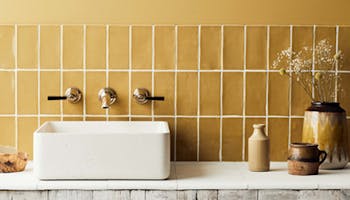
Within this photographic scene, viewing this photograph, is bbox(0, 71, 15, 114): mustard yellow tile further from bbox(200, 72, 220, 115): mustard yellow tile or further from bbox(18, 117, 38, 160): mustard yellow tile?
bbox(200, 72, 220, 115): mustard yellow tile

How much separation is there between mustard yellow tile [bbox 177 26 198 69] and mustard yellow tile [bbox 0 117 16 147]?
790mm

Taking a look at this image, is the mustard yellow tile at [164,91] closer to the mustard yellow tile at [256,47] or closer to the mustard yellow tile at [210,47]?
the mustard yellow tile at [210,47]

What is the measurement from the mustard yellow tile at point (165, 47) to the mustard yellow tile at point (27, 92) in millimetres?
548

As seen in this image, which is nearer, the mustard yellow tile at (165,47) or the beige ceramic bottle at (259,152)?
the beige ceramic bottle at (259,152)

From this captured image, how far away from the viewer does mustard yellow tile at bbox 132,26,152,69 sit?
2.52m

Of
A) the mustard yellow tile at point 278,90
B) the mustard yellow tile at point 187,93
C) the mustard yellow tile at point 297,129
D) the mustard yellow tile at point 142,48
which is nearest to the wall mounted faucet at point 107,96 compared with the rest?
the mustard yellow tile at point 142,48

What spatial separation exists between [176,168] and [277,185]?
1.64 feet

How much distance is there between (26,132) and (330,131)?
4.32ft

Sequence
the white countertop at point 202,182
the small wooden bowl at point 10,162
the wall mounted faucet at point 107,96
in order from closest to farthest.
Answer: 1. the white countertop at point 202,182
2. the small wooden bowl at point 10,162
3. the wall mounted faucet at point 107,96

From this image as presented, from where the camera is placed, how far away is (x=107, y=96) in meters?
2.45

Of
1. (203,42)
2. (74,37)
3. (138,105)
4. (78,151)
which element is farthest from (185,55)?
(78,151)

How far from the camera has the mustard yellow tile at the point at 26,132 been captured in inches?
99.3

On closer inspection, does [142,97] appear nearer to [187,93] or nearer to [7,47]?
[187,93]

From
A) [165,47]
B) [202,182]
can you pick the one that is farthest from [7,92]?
[202,182]
